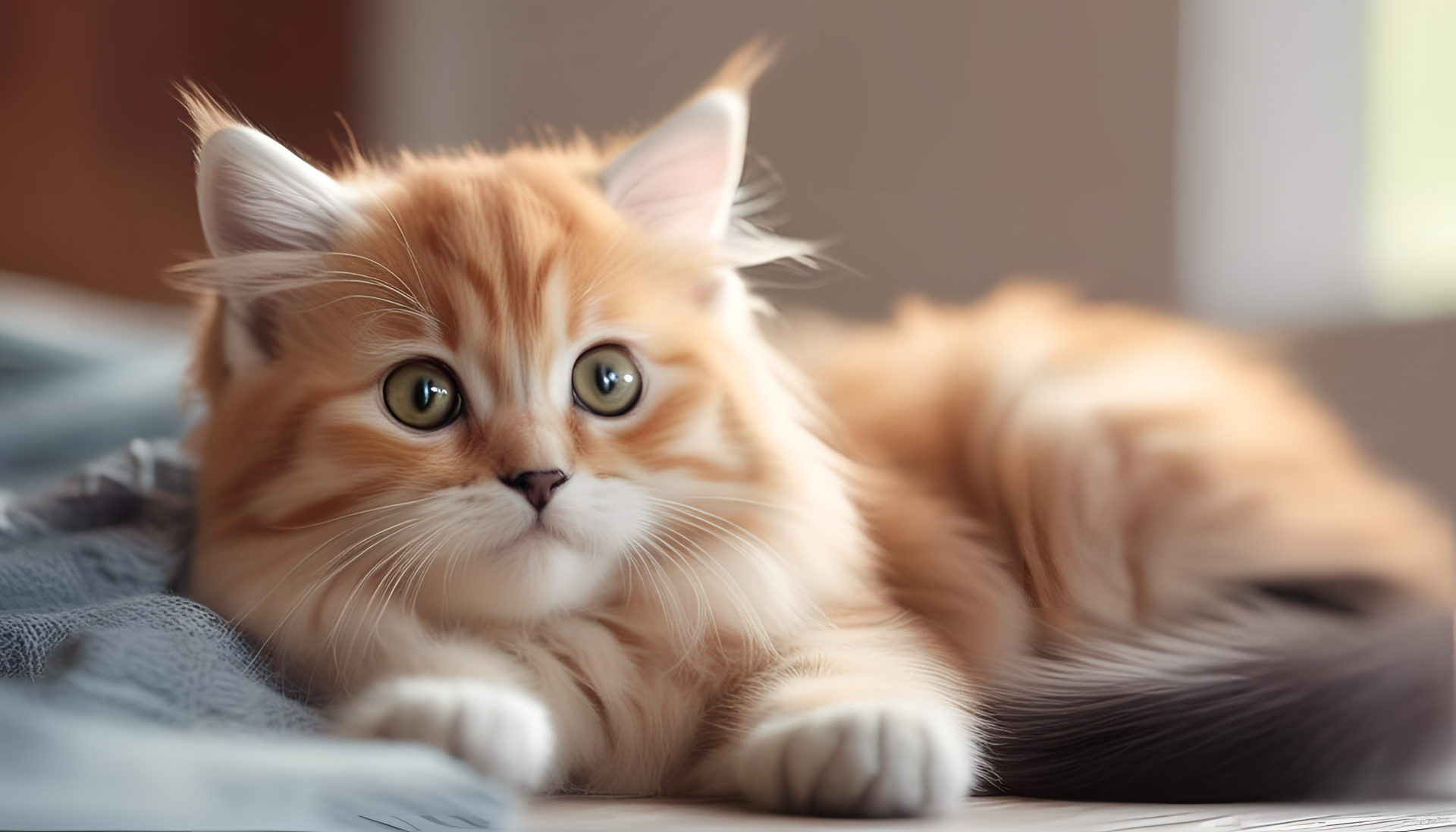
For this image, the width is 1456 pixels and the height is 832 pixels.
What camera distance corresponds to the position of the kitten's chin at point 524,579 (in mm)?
631

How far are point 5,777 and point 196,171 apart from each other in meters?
0.43

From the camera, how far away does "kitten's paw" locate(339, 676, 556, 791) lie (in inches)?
21.1

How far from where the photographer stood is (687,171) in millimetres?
754

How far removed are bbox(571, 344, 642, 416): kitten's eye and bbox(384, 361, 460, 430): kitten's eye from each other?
0.27ft

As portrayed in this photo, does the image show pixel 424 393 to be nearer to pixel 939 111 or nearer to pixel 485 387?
pixel 485 387

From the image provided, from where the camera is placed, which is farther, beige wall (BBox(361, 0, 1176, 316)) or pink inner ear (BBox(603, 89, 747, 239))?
beige wall (BBox(361, 0, 1176, 316))

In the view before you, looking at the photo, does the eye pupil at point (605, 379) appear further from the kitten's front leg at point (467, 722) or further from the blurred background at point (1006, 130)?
the blurred background at point (1006, 130)

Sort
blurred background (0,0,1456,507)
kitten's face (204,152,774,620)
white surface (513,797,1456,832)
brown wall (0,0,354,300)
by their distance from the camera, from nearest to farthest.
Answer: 1. white surface (513,797,1456,832)
2. kitten's face (204,152,774,620)
3. blurred background (0,0,1456,507)
4. brown wall (0,0,354,300)

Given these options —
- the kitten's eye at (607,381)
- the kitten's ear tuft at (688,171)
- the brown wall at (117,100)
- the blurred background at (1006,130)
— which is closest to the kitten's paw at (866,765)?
the kitten's eye at (607,381)

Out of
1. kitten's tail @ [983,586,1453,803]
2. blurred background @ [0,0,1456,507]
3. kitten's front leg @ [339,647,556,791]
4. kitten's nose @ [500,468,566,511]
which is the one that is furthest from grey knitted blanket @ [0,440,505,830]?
blurred background @ [0,0,1456,507]

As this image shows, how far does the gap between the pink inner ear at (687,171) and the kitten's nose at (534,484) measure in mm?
233

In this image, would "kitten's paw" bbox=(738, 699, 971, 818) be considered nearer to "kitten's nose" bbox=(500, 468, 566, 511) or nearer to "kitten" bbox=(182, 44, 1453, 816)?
"kitten" bbox=(182, 44, 1453, 816)

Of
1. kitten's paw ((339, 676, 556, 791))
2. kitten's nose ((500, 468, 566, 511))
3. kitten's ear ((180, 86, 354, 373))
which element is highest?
kitten's ear ((180, 86, 354, 373))

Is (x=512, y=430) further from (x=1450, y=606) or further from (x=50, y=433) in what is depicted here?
(x=50, y=433)
